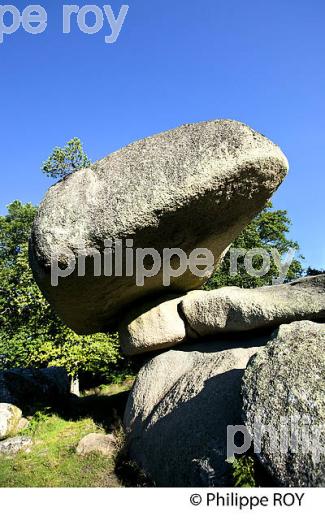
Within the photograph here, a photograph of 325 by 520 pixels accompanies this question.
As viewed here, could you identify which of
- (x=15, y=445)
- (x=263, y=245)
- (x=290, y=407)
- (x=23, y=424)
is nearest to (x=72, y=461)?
(x=15, y=445)

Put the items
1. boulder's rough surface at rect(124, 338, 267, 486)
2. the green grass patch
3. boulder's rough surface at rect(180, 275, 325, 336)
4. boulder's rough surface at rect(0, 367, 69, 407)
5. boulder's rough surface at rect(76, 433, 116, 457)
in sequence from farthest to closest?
boulder's rough surface at rect(0, 367, 69, 407) < boulder's rough surface at rect(76, 433, 116, 457) < boulder's rough surface at rect(180, 275, 325, 336) < the green grass patch < boulder's rough surface at rect(124, 338, 267, 486)

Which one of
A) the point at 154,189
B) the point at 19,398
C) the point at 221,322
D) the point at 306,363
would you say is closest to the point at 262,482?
the point at 306,363

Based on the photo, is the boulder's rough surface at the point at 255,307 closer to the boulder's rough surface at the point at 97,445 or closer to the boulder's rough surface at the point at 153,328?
the boulder's rough surface at the point at 153,328

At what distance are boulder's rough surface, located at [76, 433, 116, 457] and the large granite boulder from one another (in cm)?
165

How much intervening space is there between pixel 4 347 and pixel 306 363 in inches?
386

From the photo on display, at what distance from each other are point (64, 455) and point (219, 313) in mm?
3522

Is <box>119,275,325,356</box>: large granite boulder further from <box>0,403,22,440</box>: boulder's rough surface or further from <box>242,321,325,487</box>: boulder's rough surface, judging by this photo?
<box>0,403,22,440</box>: boulder's rough surface

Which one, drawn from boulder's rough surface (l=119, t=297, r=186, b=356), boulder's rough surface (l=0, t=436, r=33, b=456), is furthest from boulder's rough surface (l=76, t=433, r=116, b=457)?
boulder's rough surface (l=119, t=297, r=186, b=356)

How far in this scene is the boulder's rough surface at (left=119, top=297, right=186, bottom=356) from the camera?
317 inches

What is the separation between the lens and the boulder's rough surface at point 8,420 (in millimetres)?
8391

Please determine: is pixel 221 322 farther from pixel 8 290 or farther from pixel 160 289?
pixel 8 290

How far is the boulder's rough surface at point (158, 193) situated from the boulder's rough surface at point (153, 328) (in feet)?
4.89

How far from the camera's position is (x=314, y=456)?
3855mm

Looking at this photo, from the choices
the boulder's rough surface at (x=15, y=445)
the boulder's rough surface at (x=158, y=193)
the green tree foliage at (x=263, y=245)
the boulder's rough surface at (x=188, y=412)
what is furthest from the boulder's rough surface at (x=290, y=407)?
the green tree foliage at (x=263, y=245)
